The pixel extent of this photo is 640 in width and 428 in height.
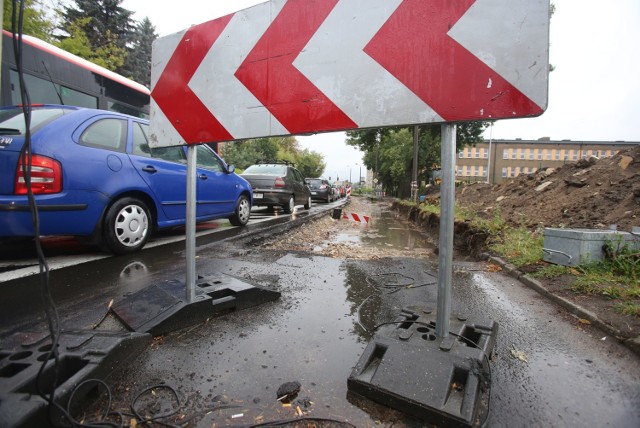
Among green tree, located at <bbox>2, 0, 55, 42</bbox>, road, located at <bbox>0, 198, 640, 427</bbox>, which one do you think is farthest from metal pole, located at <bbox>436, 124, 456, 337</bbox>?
green tree, located at <bbox>2, 0, 55, 42</bbox>

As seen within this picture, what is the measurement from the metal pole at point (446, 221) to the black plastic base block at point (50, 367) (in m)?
1.60

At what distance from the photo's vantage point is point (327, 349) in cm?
188

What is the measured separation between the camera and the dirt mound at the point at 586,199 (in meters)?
5.19

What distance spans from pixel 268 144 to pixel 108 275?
50.3 metres

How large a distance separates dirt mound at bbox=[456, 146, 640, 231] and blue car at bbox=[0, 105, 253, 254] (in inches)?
243

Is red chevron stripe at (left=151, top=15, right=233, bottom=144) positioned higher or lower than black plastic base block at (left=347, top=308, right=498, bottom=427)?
higher

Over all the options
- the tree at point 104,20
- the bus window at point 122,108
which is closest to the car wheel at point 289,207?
the bus window at point 122,108

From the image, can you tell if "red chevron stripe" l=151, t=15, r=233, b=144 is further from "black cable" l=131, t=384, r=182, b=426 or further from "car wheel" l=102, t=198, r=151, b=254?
"car wheel" l=102, t=198, r=151, b=254

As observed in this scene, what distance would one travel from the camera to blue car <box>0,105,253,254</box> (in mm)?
3104

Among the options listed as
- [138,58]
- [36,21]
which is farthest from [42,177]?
[138,58]

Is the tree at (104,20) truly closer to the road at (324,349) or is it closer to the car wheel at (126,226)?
the car wheel at (126,226)

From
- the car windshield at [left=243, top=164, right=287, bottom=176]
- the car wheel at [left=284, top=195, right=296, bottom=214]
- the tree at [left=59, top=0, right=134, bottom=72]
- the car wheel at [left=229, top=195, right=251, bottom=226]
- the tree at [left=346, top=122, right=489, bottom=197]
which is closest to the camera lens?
the car wheel at [left=229, top=195, right=251, bottom=226]

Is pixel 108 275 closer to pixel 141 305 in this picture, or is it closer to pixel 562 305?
pixel 141 305

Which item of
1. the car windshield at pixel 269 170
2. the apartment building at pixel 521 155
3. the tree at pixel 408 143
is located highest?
the apartment building at pixel 521 155
